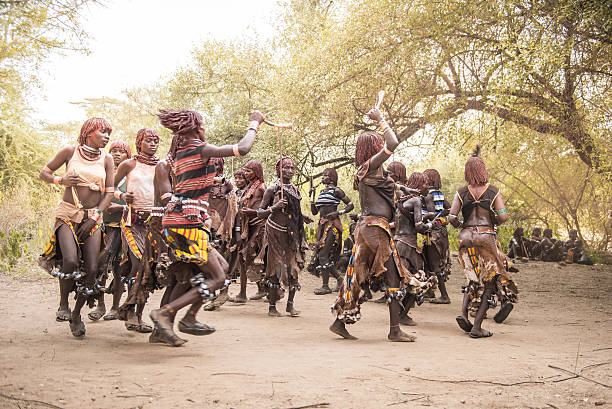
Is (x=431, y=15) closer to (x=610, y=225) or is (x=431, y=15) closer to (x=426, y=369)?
(x=426, y=369)

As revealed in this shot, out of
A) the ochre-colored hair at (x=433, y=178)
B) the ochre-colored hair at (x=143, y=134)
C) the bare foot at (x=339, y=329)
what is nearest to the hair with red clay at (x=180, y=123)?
the ochre-colored hair at (x=143, y=134)

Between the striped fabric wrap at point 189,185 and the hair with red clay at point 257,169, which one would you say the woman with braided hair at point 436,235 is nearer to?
the hair with red clay at point 257,169

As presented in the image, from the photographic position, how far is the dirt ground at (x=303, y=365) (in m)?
3.87

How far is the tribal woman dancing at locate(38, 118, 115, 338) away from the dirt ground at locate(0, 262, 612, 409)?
0.51m

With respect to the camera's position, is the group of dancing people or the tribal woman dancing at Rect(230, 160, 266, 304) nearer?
the group of dancing people

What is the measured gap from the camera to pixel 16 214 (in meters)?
14.0

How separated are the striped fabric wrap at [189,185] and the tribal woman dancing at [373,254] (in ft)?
5.87

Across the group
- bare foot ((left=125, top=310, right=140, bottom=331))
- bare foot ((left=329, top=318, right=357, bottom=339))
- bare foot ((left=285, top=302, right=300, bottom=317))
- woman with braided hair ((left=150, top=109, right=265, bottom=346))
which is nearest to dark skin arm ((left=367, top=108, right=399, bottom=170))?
woman with braided hair ((left=150, top=109, right=265, bottom=346))

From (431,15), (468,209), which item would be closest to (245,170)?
(468,209)

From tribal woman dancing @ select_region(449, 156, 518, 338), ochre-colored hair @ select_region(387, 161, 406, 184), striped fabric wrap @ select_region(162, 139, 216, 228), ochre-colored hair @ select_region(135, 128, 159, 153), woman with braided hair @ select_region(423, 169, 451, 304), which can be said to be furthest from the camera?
woman with braided hair @ select_region(423, 169, 451, 304)

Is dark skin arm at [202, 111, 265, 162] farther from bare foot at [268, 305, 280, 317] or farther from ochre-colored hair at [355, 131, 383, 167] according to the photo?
bare foot at [268, 305, 280, 317]

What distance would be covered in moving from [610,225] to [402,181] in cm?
1243

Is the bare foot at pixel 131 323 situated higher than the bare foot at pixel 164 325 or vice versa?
the bare foot at pixel 164 325

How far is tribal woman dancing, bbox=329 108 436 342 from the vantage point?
20.0ft
